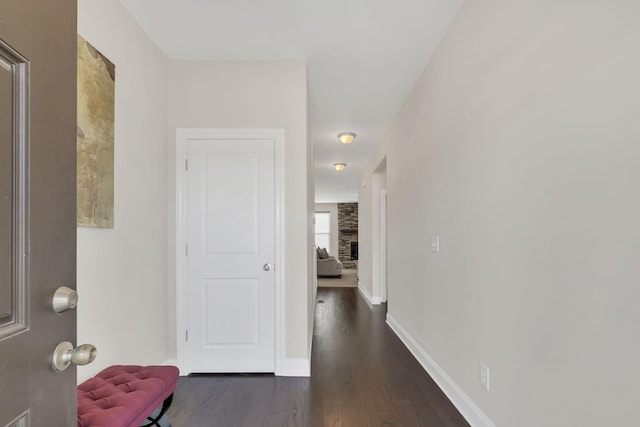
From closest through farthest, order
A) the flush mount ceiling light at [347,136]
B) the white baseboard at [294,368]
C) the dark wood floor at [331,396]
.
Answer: the dark wood floor at [331,396]
the white baseboard at [294,368]
the flush mount ceiling light at [347,136]

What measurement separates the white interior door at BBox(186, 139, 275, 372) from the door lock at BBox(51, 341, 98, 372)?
2.20m

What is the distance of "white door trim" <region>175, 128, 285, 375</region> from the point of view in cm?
291

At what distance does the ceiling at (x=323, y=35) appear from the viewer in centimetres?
229

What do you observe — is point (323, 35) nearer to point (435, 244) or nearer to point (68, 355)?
point (435, 244)

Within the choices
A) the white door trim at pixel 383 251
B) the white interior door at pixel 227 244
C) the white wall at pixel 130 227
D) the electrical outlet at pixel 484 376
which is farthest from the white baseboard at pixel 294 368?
the white door trim at pixel 383 251

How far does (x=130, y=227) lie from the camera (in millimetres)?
2311

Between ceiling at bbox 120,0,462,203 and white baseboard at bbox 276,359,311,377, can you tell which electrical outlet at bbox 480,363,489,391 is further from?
ceiling at bbox 120,0,462,203

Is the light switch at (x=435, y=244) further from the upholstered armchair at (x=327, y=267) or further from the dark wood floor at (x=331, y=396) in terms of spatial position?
the upholstered armchair at (x=327, y=267)

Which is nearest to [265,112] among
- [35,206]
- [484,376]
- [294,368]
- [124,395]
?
[294,368]

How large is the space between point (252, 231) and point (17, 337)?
2.34 meters

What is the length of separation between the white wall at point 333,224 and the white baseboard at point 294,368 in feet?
35.8

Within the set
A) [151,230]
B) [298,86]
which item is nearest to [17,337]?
[151,230]

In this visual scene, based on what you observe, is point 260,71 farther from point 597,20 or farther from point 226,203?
point 597,20

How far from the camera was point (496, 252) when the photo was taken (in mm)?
1865
